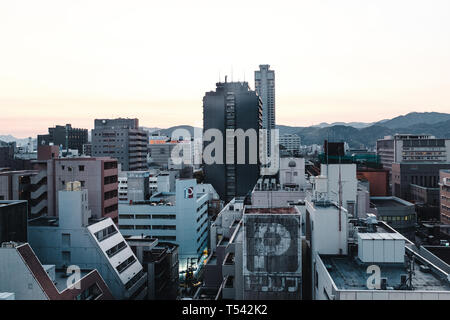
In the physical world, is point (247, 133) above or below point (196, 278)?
above

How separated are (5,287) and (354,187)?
1023 inches

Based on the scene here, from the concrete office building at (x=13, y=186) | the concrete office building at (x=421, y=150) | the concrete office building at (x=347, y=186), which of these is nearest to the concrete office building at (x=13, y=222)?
the concrete office building at (x=13, y=186)

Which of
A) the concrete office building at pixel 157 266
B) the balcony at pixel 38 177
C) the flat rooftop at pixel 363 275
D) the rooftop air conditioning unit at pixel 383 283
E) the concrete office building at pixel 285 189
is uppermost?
the balcony at pixel 38 177

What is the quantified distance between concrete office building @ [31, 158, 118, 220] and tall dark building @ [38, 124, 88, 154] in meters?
112

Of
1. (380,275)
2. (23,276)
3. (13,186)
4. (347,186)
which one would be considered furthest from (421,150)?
(23,276)

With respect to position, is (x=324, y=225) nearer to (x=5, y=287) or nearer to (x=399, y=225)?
(x=5, y=287)

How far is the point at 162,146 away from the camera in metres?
144

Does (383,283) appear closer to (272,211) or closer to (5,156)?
(272,211)

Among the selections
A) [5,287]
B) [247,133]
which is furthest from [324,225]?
[247,133]

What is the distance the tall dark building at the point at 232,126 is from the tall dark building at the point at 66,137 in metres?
75.6

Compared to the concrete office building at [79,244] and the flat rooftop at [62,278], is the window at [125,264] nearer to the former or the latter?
the concrete office building at [79,244]

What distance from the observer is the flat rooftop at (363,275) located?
12383 millimetres
